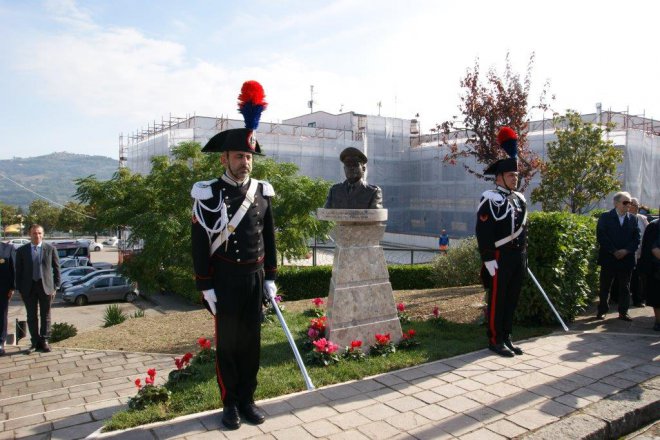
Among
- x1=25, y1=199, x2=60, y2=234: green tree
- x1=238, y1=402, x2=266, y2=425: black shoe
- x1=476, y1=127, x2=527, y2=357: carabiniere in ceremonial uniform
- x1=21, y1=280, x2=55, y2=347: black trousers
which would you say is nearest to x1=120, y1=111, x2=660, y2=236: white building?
x1=25, y1=199, x2=60, y2=234: green tree

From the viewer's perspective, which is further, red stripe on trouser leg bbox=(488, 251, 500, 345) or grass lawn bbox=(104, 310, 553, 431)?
red stripe on trouser leg bbox=(488, 251, 500, 345)

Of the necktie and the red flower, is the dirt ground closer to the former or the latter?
the necktie

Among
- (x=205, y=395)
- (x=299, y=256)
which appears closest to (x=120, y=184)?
(x=299, y=256)

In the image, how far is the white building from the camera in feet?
99.6

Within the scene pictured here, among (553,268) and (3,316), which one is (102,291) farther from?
(553,268)

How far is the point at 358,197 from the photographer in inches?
219

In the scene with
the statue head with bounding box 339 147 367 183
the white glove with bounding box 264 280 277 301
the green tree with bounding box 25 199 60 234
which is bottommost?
the green tree with bounding box 25 199 60 234

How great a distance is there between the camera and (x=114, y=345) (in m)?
7.16

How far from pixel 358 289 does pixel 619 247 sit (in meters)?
4.32

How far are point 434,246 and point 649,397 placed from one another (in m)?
24.7

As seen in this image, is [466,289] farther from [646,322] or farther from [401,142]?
[401,142]

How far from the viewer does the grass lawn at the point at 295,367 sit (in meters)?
3.98

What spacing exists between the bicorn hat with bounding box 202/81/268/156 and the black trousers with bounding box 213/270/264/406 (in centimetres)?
101

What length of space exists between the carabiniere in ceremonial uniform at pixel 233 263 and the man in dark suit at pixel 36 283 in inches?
176
